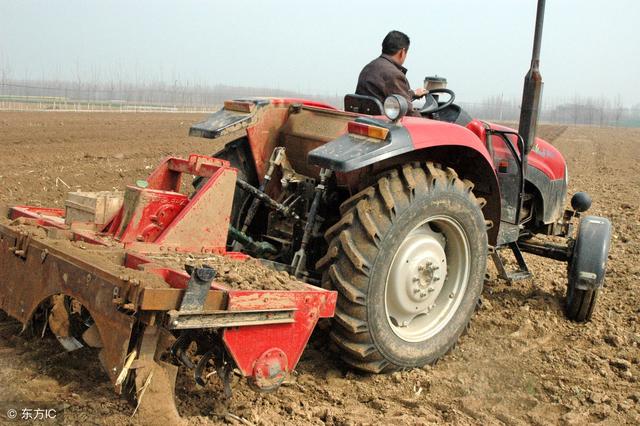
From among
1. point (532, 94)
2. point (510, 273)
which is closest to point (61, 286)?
point (510, 273)

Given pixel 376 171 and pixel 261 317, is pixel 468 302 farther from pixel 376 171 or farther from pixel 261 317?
pixel 261 317

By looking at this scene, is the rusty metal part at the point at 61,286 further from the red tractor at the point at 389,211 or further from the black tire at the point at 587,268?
the black tire at the point at 587,268

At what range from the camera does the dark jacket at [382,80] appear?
15.2 ft

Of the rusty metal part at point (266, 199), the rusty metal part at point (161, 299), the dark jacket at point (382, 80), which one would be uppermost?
the dark jacket at point (382, 80)

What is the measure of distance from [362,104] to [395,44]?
2.02ft

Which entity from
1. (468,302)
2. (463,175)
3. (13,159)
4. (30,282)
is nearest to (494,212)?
(463,175)

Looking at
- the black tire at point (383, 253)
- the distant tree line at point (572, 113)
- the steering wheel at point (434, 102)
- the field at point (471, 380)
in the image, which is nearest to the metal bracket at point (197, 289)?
the field at point (471, 380)

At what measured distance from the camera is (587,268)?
505 centimetres

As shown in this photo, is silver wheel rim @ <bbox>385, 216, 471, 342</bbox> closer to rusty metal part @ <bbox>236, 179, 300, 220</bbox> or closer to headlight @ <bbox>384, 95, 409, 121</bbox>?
headlight @ <bbox>384, 95, 409, 121</bbox>

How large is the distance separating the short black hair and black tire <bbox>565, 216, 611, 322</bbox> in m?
1.98

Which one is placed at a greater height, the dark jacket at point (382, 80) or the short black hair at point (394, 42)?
the short black hair at point (394, 42)

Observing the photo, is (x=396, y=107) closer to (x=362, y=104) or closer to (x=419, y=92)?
(x=362, y=104)

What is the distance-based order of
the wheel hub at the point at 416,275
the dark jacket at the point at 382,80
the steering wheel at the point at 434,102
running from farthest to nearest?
the steering wheel at the point at 434,102, the dark jacket at the point at 382,80, the wheel hub at the point at 416,275

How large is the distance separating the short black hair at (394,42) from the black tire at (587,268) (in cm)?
198
